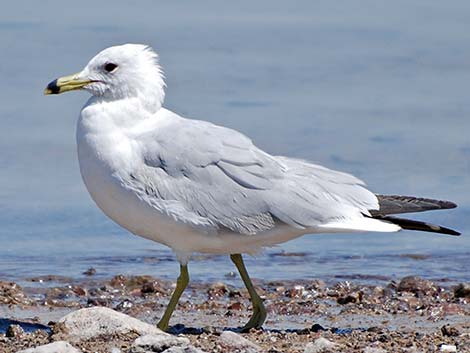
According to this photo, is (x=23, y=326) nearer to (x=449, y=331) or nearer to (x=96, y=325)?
(x=96, y=325)

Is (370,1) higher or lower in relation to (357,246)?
higher

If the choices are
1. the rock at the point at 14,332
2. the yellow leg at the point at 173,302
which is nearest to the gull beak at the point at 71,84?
the yellow leg at the point at 173,302

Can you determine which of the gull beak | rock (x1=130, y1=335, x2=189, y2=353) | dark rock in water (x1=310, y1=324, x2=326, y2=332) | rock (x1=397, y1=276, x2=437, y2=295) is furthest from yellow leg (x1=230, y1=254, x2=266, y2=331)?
the gull beak

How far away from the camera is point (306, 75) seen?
15.4 metres

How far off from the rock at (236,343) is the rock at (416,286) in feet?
8.25

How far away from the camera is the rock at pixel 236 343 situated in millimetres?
7488

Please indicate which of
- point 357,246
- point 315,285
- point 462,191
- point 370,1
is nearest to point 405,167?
point 462,191

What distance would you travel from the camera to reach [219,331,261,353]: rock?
295 inches

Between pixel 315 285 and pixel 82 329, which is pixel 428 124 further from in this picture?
pixel 82 329

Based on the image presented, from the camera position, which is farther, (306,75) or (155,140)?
(306,75)

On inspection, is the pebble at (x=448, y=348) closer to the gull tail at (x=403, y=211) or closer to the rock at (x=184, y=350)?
the gull tail at (x=403, y=211)

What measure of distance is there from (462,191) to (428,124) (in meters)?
1.63

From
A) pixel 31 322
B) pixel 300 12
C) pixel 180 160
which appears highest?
pixel 300 12

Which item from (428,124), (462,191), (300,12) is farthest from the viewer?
(300,12)
